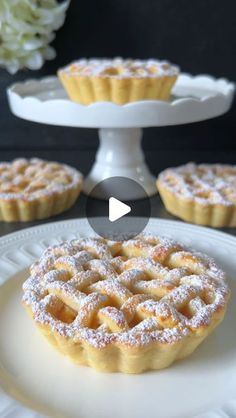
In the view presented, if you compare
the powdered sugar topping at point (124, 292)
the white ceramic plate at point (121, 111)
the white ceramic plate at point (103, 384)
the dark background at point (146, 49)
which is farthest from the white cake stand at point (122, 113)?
the white ceramic plate at point (103, 384)

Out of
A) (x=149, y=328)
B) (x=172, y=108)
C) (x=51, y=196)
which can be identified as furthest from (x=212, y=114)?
(x=149, y=328)

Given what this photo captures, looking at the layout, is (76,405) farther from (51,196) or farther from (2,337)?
(51,196)

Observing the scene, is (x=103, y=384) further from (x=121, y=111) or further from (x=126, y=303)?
(x=121, y=111)

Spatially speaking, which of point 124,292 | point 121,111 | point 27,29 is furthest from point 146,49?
point 124,292

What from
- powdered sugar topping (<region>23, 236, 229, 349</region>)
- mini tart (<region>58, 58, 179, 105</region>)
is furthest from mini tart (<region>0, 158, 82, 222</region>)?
powdered sugar topping (<region>23, 236, 229, 349</region>)

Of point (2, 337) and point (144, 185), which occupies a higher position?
point (2, 337)

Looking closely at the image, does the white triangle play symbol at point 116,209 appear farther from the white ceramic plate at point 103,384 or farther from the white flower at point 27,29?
the white flower at point 27,29
